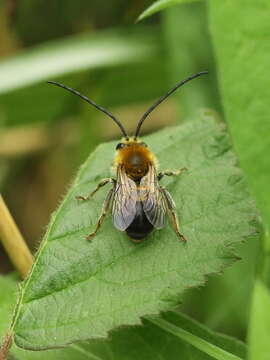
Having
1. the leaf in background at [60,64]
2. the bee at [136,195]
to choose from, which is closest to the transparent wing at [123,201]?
the bee at [136,195]

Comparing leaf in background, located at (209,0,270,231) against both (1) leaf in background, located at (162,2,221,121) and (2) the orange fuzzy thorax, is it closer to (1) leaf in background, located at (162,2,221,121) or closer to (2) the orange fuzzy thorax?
(2) the orange fuzzy thorax

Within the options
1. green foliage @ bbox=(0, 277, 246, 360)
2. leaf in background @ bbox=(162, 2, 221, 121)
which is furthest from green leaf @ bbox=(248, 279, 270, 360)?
leaf in background @ bbox=(162, 2, 221, 121)

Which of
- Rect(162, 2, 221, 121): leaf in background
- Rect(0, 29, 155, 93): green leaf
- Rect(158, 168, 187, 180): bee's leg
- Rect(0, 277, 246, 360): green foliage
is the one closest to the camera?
Rect(0, 277, 246, 360): green foliage

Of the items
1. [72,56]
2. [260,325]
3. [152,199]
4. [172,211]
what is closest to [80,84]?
[72,56]

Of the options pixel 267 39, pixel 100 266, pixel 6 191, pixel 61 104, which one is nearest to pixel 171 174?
pixel 100 266

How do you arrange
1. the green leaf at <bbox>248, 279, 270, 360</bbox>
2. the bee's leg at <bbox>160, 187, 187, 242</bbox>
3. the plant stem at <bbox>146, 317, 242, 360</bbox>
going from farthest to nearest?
1. the bee's leg at <bbox>160, 187, 187, 242</bbox>
2. the plant stem at <bbox>146, 317, 242, 360</bbox>
3. the green leaf at <bbox>248, 279, 270, 360</bbox>

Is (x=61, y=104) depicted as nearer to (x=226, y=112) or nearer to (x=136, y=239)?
(x=136, y=239)

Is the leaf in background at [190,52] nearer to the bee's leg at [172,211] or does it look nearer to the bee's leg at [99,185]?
the bee's leg at [99,185]
